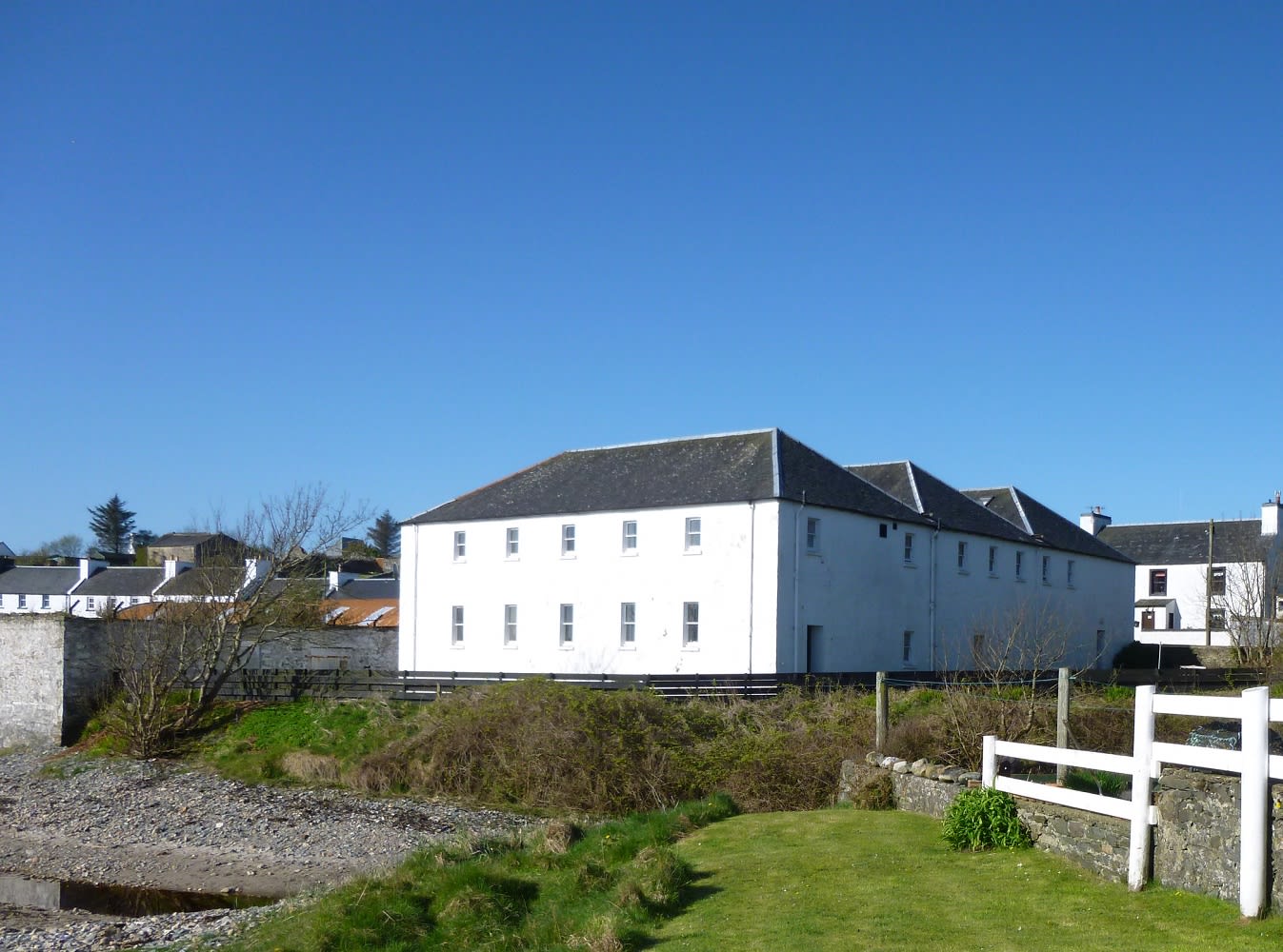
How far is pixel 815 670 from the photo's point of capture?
36.2 m

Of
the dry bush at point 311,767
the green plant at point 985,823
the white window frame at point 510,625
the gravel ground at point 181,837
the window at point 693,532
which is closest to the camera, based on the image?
the green plant at point 985,823

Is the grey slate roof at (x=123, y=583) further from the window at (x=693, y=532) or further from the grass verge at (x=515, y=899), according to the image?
the grass verge at (x=515, y=899)

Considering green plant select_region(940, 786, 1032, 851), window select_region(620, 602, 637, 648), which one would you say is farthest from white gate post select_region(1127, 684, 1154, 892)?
window select_region(620, 602, 637, 648)

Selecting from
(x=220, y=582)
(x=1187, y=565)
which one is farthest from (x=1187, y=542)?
(x=220, y=582)

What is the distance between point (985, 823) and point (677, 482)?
27560 millimetres

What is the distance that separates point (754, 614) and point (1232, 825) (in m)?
26.7

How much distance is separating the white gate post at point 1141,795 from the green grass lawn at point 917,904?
0.18 meters

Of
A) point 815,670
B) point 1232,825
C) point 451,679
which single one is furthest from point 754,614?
point 1232,825

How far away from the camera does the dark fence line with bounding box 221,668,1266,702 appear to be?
96.8 ft

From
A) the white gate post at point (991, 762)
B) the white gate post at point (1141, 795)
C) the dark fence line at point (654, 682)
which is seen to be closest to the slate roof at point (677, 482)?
the dark fence line at point (654, 682)

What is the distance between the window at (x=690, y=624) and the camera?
122 feet

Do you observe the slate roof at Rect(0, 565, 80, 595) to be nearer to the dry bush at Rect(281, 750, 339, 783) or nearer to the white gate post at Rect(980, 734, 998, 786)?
the dry bush at Rect(281, 750, 339, 783)

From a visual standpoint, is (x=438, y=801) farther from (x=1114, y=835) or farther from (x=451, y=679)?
(x=1114, y=835)

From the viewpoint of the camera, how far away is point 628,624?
38625mm
